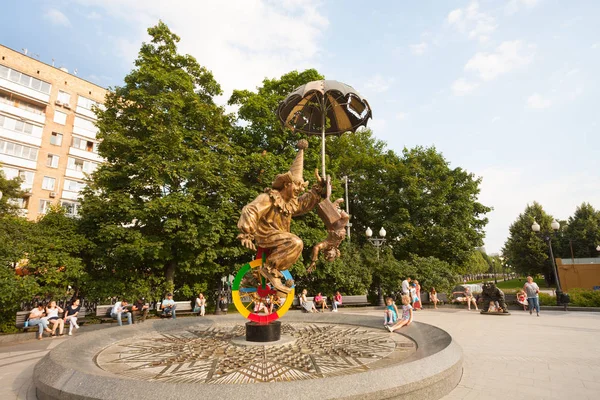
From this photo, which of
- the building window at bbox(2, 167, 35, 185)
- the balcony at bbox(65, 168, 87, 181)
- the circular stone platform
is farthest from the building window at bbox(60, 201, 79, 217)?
the circular stone platform

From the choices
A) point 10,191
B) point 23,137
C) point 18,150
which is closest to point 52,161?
point 18,150

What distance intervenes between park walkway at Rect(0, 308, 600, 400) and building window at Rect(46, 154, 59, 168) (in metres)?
27.5

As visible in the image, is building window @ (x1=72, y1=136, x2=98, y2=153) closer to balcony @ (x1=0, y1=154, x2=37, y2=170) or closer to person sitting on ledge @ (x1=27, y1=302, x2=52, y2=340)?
balcony @ (x1=0, y1=154, x2=37, y2=170)

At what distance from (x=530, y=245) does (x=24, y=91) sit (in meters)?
54.5

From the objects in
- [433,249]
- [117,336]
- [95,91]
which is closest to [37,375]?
[117,336]

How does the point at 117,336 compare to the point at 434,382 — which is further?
the point at 117,336

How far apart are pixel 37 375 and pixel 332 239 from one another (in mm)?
5904

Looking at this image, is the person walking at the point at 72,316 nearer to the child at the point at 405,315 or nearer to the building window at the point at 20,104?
the child at the point at 405,315

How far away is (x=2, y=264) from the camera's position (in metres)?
11.7

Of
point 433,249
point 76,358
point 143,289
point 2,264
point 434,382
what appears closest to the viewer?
point 434,382

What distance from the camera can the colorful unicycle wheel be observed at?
7.68 m

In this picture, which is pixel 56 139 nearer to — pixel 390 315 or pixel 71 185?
pixel 71 185

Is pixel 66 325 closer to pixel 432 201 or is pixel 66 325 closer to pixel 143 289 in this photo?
pixel 143 289

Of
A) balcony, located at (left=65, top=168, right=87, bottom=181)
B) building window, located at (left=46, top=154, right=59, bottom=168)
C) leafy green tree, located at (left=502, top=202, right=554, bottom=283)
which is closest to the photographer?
building window, located at (left=46, top=154, right=59, bottom=168)
